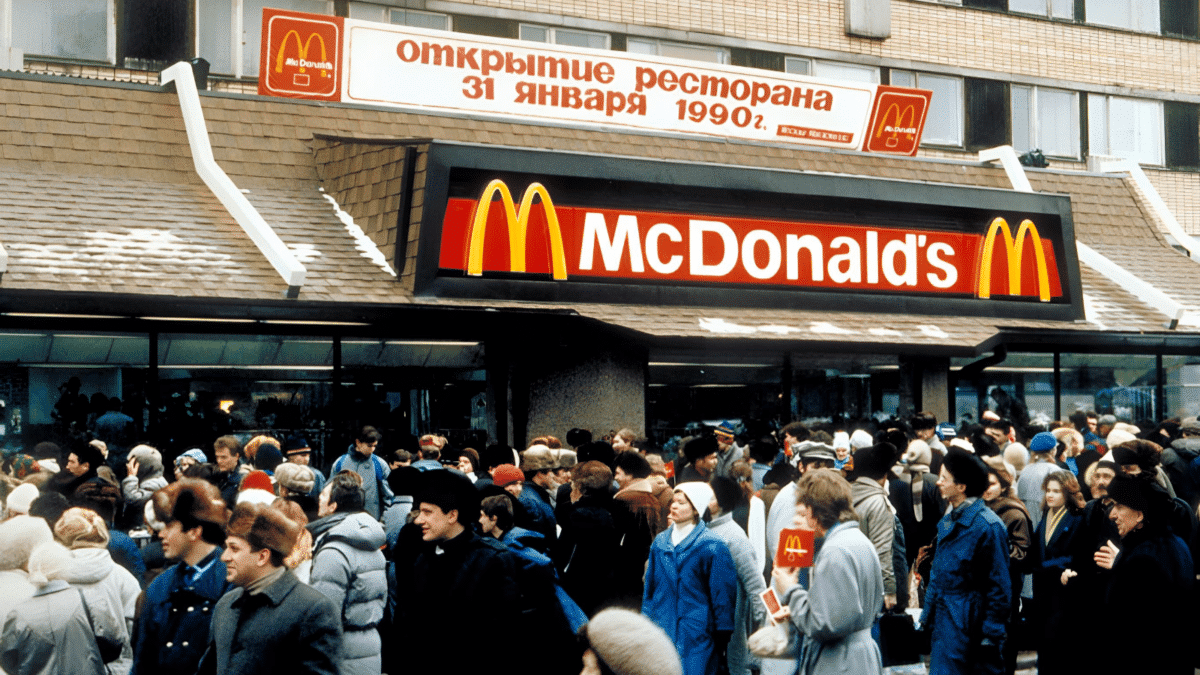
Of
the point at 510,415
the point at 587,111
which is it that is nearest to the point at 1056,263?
the point at 587,111

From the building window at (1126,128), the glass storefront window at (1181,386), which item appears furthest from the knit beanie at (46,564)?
the building window at (1126,128)

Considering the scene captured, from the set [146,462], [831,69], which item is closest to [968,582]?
[146,462]

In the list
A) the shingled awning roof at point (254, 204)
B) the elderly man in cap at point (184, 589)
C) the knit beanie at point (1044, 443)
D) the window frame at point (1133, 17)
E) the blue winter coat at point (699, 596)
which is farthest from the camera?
the window frame at point (1133, 17)

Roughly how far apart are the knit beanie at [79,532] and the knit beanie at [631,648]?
3.75 metres

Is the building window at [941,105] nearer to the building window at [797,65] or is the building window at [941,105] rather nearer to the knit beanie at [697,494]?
the building window at [797,65]

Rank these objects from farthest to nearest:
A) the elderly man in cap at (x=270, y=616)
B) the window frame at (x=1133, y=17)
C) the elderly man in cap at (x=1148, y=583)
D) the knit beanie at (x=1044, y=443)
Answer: the window frame at (x=1133, y=17) < the knit beanie at (x=1044, y=443) < the elderly man in cap at (x=1148, y=583) < the elderly man in cap at (x=270, y=616)

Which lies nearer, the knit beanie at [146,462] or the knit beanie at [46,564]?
the knit beanie at [46,564]

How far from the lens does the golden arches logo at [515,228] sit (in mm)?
14875

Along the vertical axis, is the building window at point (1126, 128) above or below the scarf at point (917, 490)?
above

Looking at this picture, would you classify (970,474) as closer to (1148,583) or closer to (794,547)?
(1148,583)

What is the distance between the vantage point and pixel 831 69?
80.1 ft

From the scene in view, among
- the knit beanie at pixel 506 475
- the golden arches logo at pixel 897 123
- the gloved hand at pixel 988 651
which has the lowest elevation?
the gloved hand at pixel 988 651

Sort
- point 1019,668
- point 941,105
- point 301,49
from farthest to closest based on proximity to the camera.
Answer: point 941,105 → point 301,49 → point 1019,668

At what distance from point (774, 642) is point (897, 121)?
1531cm
